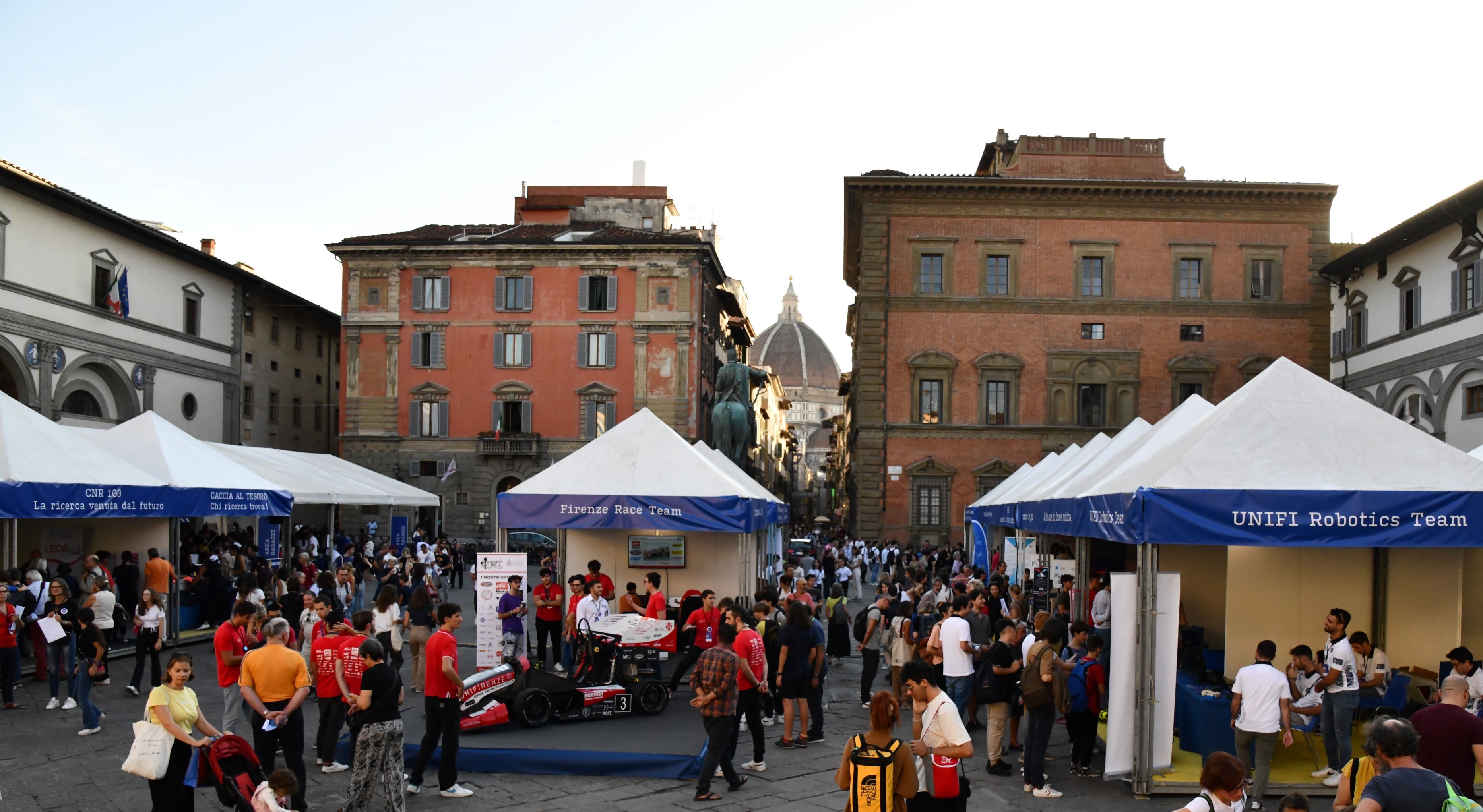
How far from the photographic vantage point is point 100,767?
1046 cm

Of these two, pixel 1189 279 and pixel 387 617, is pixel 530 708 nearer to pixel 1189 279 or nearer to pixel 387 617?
pixel 387 617

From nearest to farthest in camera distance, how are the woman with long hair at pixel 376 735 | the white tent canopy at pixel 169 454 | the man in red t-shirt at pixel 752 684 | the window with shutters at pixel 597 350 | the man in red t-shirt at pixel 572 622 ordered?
the woman with long hair at pixel 376 735
the man in red t-shirt at pixel 752 684
the man in red t-shirt at pixel 572 622
the white tent canopy at pixel 169 454
the window with shutters at pixel 597 350

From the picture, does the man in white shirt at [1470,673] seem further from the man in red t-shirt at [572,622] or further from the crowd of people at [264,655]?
the man in red t-shirt at [572,622]

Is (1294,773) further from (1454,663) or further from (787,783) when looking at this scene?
A: (787,783)

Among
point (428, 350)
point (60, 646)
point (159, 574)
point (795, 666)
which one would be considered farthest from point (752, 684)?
point (428, 350)

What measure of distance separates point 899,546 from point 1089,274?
12.0 m

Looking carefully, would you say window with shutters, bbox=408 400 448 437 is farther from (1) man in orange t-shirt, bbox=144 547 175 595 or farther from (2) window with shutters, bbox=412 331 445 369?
(1) man in orange t-shirt, bbox=144 547 175 595

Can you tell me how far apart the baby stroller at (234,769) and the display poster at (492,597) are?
20.9 feet

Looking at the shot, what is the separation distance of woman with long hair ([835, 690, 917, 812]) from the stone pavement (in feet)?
10.7

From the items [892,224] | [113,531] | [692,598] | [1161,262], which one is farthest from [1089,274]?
[113,531]

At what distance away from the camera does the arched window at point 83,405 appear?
114ft

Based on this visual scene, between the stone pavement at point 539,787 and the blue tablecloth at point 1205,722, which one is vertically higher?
the blue tablecloth at point 1205,722

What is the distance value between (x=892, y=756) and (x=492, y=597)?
8.86 metres

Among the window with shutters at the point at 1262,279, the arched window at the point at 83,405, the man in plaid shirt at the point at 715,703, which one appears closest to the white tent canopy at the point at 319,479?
the arched window at the point at 83,405
